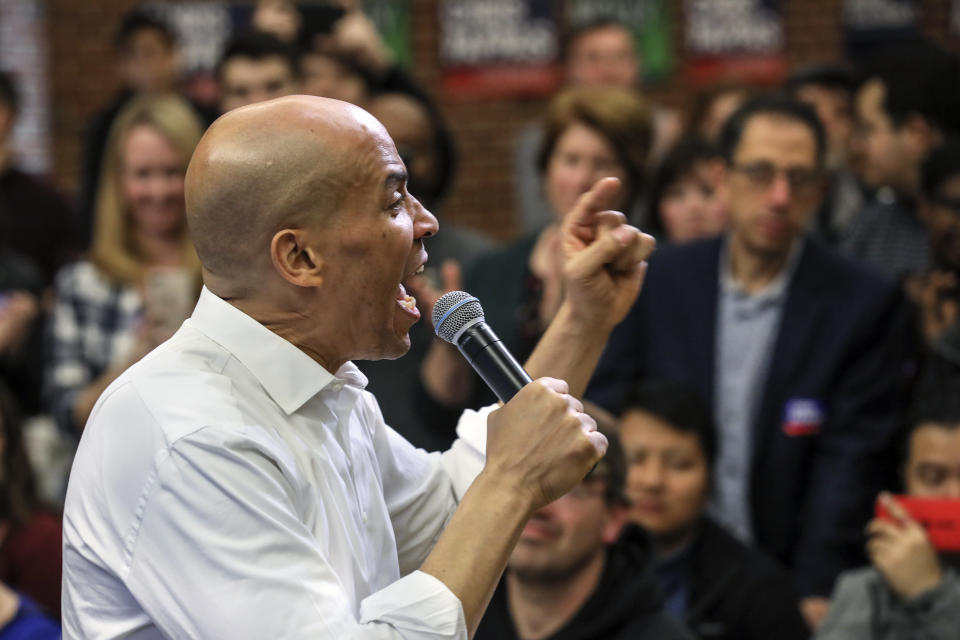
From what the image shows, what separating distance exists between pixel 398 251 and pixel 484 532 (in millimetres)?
301

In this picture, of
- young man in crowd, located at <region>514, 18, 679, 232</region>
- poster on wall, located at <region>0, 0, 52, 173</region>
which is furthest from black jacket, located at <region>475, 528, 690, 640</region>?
poster on wall, located at <region>0, 0, 52, 173</region>

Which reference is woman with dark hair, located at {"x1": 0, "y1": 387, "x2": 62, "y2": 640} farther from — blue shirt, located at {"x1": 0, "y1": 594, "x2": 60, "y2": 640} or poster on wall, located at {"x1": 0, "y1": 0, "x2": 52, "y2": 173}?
poster on wall, located at {"x1": 0, "y1": 0, "x2": 52, "y2": 173}

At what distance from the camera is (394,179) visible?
1.45 metres

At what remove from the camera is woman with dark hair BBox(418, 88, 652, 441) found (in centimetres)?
316

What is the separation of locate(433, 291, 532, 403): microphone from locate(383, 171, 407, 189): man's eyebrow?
0.14 metres

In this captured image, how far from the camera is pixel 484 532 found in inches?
53.3

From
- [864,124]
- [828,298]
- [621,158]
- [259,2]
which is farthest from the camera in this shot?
[259,2]

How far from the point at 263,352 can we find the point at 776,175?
85.0 inches

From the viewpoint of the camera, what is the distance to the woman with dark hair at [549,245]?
3.16 meters

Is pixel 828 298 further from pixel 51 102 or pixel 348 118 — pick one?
pixel 51 102

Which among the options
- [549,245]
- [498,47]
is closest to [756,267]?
[549,245]

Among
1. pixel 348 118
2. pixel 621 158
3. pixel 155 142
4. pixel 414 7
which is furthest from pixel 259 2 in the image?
pixel 348 118

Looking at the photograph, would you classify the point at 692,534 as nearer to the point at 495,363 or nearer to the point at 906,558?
the point at 906,558

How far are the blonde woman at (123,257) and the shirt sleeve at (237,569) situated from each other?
2.23 metres
